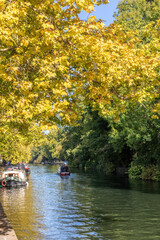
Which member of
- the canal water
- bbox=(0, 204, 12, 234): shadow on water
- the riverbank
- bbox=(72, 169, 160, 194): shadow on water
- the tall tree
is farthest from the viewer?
the tall tree

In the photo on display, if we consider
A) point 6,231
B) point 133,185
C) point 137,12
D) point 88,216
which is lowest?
point 88,216

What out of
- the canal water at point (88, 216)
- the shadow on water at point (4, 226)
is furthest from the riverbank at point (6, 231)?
the canal water at point (88, 216)

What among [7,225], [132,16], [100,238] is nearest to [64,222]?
[100,238]

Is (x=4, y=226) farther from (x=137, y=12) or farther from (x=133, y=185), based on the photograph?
(x=137, y=12)

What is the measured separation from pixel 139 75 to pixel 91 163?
6370cm

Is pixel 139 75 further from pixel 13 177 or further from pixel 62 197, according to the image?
pixel 13 177

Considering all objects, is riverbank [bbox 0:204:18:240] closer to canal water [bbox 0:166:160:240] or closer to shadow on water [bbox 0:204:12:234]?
shadow on water [bbox 0:204:12:234]

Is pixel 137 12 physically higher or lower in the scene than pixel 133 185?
higher

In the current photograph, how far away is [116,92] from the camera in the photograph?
13.0m

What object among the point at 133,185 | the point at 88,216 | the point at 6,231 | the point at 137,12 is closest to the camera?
the point at 6,231

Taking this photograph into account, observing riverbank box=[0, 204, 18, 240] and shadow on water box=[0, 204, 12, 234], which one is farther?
shadow on water box=[0, 204, 12, 234]

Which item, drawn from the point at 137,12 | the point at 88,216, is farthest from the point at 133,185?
the point at 137,12

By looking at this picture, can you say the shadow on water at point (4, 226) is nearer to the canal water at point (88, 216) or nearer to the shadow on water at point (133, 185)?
the canal water at point (88, 216)


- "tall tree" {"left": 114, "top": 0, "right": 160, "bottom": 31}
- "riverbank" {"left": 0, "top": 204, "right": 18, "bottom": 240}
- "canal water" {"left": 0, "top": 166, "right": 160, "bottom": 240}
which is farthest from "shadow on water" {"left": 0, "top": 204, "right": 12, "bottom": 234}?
"tall tree" {"left": 114, "top": 0, "right": 160, "bottom": 31}
